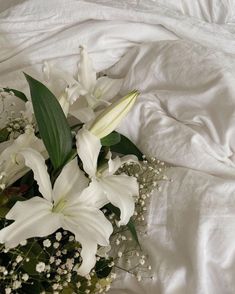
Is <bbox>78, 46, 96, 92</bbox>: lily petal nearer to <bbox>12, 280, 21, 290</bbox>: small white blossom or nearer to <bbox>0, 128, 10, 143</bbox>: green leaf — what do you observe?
<bbox>0, 128, 10, 143</bbox>: green leaf

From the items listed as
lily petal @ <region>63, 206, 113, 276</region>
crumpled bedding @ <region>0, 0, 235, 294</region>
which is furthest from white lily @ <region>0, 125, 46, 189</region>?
crumpled bedding @ <region>0, 0, 235, 294</region>

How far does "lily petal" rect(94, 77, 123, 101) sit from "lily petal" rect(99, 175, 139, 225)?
0.74 feet

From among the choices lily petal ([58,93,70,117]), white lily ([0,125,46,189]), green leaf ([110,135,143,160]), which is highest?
lily petal ([58,93,70,117])

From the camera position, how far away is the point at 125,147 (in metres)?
0.87

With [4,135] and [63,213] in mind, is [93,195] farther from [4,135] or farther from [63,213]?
[4,135]

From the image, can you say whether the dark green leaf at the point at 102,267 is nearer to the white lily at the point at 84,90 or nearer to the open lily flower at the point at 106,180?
the open lily flower at the point at 106,180

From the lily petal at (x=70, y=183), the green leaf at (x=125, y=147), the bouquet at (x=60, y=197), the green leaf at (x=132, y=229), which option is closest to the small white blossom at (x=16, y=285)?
the bouquet at (x=60, y=197)

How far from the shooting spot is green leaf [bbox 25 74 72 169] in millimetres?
651

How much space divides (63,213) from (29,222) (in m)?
0.06

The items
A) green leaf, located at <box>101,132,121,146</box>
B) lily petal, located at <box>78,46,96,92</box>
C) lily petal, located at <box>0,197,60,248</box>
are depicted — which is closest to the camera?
lily petal, located at <box>0,197,60,248</box>

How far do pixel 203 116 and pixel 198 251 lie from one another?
28cm

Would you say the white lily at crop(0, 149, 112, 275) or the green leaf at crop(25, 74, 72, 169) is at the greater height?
the green leaf at crop(25, 74, 72, 169)

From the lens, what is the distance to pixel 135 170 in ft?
2.83

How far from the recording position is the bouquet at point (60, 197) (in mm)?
591
